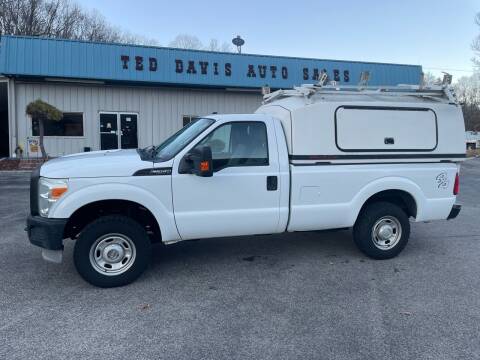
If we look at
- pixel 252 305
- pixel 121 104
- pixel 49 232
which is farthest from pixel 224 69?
pixel 252 305

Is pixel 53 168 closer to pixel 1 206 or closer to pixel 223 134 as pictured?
pixel 223 134

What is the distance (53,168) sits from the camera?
459 centimetres

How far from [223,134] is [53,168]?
1913 millimetres

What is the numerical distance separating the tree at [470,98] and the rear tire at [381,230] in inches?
1545

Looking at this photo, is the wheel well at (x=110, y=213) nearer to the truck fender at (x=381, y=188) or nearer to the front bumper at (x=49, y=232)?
the front bumper at (x=49, y=232)

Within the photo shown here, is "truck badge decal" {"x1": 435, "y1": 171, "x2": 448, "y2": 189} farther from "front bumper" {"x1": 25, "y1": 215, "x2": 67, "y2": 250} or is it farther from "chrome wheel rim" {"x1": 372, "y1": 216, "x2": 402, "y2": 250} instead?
"front bumper" {"x1": 25, "y1": 215, "x2": 67, "y2": 250}

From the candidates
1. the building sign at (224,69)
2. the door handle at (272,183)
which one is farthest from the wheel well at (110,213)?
the building sign at (224,69)

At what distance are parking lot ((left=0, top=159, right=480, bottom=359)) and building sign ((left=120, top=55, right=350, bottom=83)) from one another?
13.1 m

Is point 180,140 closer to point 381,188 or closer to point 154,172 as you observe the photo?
point 154,172

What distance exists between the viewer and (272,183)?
5098 millimetres

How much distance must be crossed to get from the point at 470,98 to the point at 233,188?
183ft

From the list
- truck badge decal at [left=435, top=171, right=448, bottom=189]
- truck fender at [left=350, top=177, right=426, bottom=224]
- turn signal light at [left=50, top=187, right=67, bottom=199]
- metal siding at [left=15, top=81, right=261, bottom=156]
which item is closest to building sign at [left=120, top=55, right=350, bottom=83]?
metal siding at [left=15, top=81, right=261, bottom=156]

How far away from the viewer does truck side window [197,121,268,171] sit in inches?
195

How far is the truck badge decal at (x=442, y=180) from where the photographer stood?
5840mm
